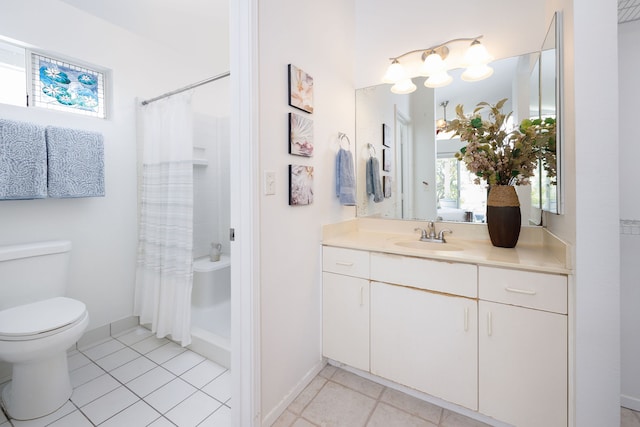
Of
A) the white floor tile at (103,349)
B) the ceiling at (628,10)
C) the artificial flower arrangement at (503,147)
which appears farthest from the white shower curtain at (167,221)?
the ceiling at (628,10)

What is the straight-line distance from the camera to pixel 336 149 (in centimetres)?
185

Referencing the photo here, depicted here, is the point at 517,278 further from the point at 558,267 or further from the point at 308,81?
the point at 308,81

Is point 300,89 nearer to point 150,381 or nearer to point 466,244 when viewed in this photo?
point 466,244

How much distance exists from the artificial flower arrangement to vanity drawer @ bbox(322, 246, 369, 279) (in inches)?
31.4

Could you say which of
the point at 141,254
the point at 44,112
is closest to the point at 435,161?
the point at 141,254

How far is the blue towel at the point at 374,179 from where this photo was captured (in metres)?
2.00

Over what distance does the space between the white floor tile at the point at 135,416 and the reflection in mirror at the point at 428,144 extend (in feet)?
5.67

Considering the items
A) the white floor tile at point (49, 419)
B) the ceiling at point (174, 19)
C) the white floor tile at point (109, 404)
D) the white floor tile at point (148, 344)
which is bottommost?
the white floor tile at point (109, 404)

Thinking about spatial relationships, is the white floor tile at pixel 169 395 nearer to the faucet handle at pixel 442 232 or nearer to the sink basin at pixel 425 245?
the sink basin at pixel 425 245

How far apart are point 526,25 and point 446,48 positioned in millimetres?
414

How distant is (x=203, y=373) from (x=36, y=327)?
0.88 metres

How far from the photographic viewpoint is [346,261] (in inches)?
62.2

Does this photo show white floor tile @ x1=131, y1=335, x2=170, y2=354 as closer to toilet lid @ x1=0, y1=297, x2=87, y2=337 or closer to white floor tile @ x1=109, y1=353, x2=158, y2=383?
white floor tile @ x1=109, y1=353, x2=158, y2=383

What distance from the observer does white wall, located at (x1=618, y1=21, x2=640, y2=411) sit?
131 centimetres
